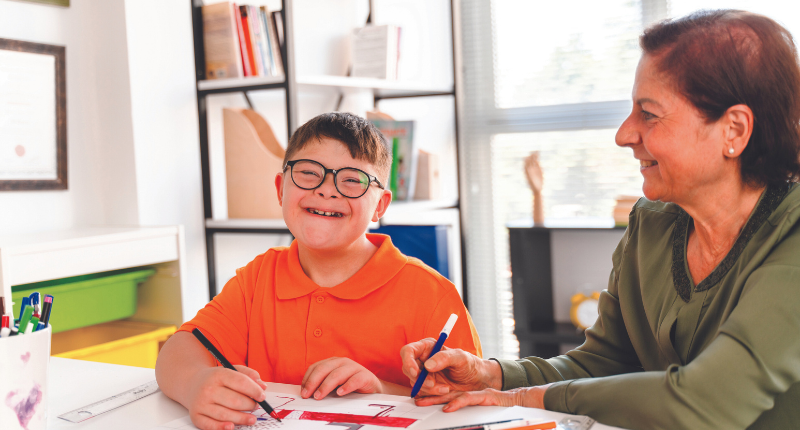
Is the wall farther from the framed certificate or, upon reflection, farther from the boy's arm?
the boy's arm

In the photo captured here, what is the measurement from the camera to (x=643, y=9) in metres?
2.88

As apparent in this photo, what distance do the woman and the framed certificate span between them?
1561 mm

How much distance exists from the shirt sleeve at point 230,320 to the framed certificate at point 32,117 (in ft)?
3.48

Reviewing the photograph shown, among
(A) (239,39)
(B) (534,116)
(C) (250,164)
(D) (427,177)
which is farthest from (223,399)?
(B) (534,116)

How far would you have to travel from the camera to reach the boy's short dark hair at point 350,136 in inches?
51.1

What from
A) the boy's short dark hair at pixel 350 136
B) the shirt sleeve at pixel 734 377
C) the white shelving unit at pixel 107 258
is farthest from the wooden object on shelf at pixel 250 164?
the shirt sleeve at pixel 734 377

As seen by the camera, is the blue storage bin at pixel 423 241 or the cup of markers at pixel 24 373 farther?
the blue storage bin at pixel 423 241

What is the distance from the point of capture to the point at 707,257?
3.33ft

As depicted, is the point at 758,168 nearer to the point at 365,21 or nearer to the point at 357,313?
the point at 357,313

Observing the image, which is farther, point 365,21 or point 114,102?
point 365,21

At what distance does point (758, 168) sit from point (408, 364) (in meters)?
0.57

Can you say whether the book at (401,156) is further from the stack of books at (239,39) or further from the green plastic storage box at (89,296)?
the green plastic storage box at (89,296)

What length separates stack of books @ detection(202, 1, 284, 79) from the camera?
2.26 metres

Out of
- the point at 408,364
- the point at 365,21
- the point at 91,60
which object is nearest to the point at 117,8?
the point at 91,60
